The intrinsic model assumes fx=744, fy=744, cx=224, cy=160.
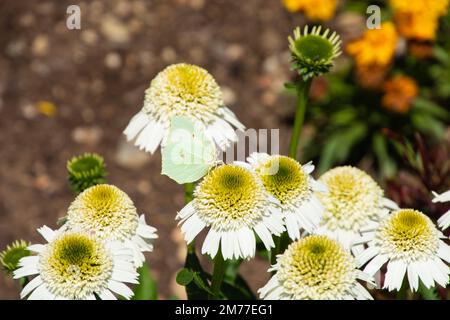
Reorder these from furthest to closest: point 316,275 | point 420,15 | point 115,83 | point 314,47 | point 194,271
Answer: point 115,83
point 420,15
point 314,47
point 194,271
point 316,275

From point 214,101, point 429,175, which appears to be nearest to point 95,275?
point 214,101

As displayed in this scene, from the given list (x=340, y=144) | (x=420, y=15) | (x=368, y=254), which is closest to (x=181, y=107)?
(x=368, y=254)

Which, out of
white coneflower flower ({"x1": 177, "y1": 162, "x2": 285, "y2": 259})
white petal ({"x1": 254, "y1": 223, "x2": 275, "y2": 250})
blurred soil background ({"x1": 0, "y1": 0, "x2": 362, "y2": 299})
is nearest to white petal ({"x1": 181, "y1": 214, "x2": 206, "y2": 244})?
white coneflower flower ({"x1": 177, "y1": 162, "x2": 285, "y2": 259})

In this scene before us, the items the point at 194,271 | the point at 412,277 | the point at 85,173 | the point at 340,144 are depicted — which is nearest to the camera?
the point at 412,277

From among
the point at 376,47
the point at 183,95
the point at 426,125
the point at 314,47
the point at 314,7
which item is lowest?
the point at 183,95

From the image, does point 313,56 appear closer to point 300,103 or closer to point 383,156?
point 300,103

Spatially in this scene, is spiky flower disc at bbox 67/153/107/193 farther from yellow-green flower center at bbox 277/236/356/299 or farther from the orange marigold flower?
the orange marigold flower

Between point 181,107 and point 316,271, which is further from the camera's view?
point 181,107

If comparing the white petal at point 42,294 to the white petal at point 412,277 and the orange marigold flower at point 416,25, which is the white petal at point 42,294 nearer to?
the white petal at point 412,277

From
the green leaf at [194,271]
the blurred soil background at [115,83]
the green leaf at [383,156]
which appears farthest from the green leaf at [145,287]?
the green leaf at [383,156]
